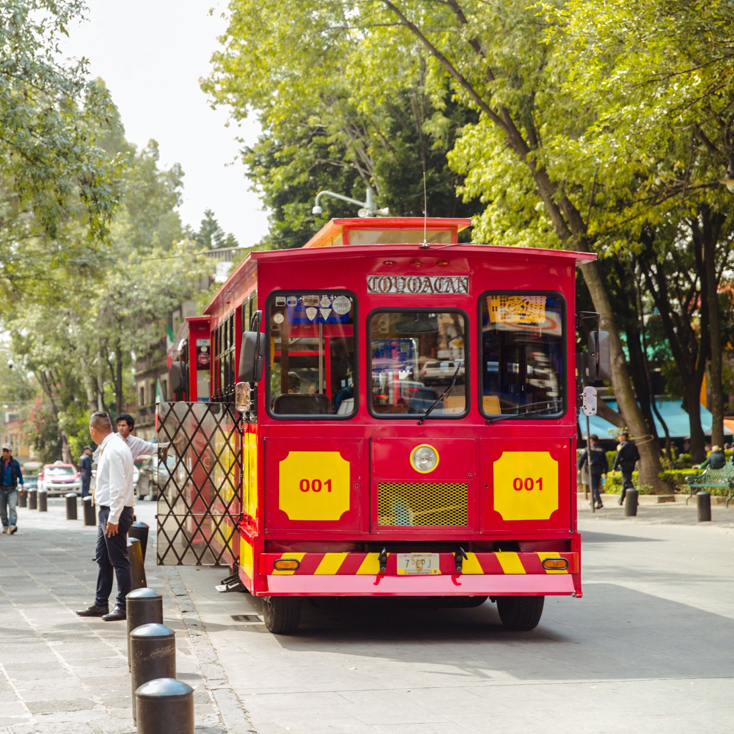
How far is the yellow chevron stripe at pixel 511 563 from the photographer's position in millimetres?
8609

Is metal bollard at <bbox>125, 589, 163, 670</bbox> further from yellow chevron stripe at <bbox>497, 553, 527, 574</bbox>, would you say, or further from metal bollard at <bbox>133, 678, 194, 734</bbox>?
yellow chevron stripe at <bbox>497, 553, 527, 574</bbox>

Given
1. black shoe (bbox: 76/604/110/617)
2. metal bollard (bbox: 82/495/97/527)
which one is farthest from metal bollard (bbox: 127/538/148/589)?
metal bollard (bbox: 82/495/97/527)

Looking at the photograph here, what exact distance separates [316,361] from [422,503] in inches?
53.9

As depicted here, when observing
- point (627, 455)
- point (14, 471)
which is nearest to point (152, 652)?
point (14, 471)

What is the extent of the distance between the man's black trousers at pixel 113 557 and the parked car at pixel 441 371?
2904mm

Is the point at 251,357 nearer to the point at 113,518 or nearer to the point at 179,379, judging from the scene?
the point at 113,518

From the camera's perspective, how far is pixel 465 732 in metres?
5.94

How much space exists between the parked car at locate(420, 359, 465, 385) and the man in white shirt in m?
2.73

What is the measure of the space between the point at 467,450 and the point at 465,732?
10.1 ft

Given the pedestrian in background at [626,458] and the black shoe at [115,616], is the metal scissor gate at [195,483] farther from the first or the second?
the pedestrian in background at [626,458]

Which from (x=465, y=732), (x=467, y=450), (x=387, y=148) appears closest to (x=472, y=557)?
(x=467, y=450)

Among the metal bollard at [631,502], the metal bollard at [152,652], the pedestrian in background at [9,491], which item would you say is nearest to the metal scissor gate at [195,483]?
the metal bollard at [152,652]

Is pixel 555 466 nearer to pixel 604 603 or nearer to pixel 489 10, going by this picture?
pixel 604 603

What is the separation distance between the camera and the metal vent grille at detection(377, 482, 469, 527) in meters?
8.64
